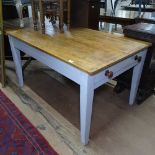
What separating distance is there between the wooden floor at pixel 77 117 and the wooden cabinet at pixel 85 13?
744 mm

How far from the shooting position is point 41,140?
4.58ft

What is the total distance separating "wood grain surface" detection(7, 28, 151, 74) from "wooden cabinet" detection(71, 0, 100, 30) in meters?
0.26

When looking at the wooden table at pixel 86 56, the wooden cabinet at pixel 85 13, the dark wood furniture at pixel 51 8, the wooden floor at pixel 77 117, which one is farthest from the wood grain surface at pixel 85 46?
the wooden floor at pixel 77 117

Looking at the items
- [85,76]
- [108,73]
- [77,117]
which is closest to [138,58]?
[108,73]

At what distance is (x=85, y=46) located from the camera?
1358 mm

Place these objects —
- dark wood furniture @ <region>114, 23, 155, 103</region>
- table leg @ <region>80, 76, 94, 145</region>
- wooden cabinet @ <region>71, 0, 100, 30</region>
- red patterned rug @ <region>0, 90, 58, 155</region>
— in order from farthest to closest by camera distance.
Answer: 1. wooden cabinet @ <region>71, 0, 100, 30</region>
2. dark wood furniture @ <region>114, 23, 155, 103</region>
3. red patterned rug @ <region>0, 90, 58, 155</region>
4. table leg @ <region>80, 76, 94, 145</region>

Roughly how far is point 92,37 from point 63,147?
3.15 ft

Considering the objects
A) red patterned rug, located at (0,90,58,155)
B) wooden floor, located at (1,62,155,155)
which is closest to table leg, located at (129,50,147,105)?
wooden floor, located at (1,62,155,155)

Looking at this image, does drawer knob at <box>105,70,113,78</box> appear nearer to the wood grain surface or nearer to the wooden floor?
the wood grain surface

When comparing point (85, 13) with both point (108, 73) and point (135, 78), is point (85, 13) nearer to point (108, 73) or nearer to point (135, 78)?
point (135, 78)

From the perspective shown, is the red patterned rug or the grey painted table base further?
the red patterned rug

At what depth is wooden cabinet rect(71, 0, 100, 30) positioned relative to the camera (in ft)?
6.17

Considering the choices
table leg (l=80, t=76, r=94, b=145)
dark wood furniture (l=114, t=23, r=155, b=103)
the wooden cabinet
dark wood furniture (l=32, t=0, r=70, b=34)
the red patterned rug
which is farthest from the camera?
the wooden cabinet

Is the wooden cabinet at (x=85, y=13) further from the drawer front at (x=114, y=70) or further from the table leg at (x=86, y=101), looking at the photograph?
the table leg at (x=86, y=101)
